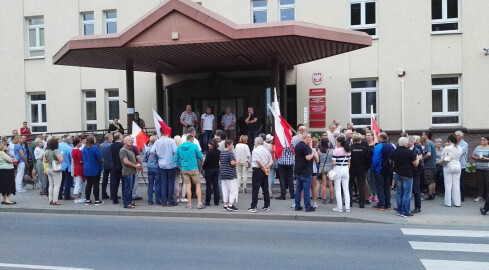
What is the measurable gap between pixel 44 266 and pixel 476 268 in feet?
20.3

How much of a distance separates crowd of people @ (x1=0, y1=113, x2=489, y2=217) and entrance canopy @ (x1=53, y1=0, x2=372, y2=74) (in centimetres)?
301

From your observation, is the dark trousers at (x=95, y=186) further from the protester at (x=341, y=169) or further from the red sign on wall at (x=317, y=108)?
the red sign on wall at (x=317, y=108)

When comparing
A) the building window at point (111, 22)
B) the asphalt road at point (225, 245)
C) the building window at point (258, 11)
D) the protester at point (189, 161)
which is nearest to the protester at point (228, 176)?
the protester at point (189, 161)

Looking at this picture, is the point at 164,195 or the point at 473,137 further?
the point at 473,137

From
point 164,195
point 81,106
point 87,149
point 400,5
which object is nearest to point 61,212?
point 87,149

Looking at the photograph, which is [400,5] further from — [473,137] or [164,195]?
[164,195]

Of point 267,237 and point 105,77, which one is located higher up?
point 105,77

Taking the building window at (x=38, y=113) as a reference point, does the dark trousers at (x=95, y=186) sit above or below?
below

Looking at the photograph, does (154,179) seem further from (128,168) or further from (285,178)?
(285,178)

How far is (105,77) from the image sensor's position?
20.6 meters

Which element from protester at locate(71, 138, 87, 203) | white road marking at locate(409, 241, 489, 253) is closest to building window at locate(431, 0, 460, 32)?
white road marking at locate(409, 241, 489, 253)

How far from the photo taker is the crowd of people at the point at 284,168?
10.7 metres

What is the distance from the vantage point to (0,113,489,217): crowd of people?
10.7 metres

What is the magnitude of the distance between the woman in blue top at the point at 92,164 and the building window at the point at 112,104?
897 cm
